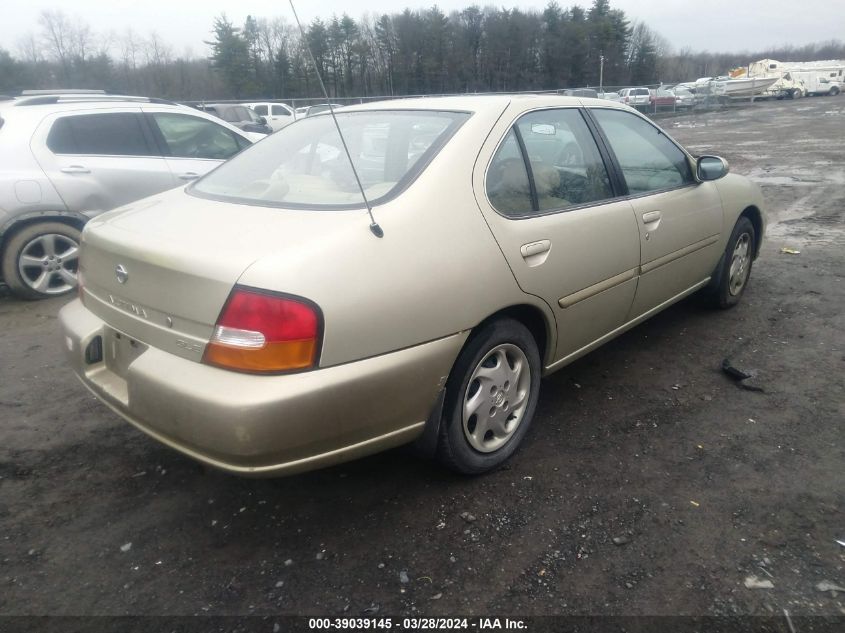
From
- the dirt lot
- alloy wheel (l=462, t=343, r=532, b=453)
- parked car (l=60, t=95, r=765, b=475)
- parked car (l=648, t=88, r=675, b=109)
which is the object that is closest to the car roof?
parked car (l=60, t=95, r=765, b=475)

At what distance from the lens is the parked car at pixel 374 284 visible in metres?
2.03

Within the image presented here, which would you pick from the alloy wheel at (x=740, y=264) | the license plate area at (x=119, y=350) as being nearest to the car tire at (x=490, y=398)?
the license plate area at (x=119, y=350)

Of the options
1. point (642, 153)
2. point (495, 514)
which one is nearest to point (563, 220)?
point (642, 153)

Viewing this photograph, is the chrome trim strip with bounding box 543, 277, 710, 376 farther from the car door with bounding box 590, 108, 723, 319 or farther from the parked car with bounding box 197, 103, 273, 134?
the parked car with bounding box 197, 103, 273, 134

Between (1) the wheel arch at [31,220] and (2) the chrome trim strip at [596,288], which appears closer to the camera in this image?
(2) the chrome trim strip at [596,288]

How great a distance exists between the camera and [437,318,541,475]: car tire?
2.53m

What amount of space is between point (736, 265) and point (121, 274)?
14.1ft

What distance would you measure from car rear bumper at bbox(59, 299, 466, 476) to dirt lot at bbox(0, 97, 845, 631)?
0.45 meters

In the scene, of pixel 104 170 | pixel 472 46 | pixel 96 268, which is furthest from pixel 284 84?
pixel 472 46

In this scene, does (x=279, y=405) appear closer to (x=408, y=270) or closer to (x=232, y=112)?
(x=408, y=270)

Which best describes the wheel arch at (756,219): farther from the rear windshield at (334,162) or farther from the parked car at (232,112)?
the parked car at (232,112)

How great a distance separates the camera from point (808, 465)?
111 inches

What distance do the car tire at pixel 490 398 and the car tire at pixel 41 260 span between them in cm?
450

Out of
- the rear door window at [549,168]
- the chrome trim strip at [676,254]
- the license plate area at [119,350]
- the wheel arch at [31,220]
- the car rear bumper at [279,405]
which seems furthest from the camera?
the wheel arch at [31,220]
